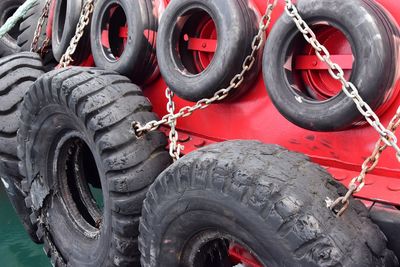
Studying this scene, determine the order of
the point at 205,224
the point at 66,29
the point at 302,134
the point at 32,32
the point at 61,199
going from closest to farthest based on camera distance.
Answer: the point at 205,224 < the point at 302,134 < the point at 61,199 < the point at 66,29 < the point at 32,32

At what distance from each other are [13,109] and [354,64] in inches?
73.1

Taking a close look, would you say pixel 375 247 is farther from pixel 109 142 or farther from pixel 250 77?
pixel 109 142

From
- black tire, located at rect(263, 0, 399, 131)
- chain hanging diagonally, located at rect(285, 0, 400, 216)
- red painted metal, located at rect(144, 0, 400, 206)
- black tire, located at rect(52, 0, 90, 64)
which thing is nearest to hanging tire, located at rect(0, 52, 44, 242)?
black tire, located at rect(52, 0, 90, 64)

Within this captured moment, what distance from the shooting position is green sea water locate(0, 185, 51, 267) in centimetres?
299

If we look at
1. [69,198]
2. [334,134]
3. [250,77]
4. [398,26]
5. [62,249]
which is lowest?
[62,249]

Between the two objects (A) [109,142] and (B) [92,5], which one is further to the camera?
(B) [92,5]

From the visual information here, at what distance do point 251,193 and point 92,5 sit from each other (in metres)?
1.57

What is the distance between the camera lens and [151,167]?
201 cm

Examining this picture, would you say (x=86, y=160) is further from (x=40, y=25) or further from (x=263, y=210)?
(x=263, y=210)

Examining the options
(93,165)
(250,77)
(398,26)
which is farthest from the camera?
(93,165)

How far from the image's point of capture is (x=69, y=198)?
2561 millimetres

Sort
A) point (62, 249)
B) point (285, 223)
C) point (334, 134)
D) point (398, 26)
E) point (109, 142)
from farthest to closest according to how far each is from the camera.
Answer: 1. point (62, 249)
2. point (109, 142)
3. point (334, 134)
4. point (398, 26)
5. point (285, 223)

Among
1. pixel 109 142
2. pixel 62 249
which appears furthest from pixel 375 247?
pixel 62 249

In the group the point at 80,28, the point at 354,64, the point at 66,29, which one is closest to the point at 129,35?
the point at 80,28
